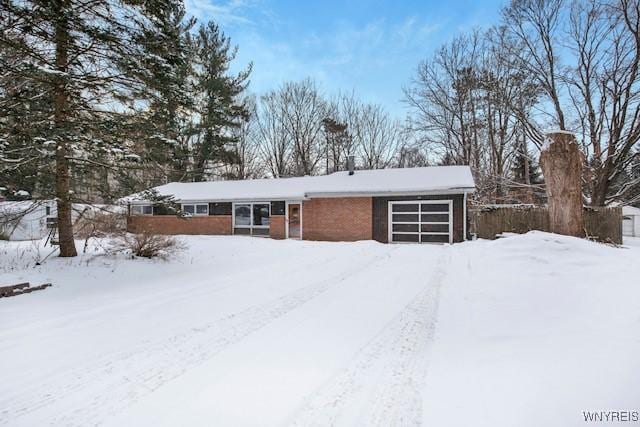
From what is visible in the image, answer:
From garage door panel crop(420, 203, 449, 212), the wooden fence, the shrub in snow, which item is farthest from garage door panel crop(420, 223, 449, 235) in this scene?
the shrub in snow

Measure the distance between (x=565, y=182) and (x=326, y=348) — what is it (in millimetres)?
8900

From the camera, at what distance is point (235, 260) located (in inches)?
383

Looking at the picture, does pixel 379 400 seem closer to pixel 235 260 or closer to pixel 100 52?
pixel 235 260

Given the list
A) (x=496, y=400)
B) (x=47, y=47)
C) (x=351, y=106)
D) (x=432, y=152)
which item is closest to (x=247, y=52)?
(x=351, y=106)

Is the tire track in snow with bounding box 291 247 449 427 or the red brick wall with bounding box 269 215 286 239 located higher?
the red brick wall with bounding box 269 215 286 239

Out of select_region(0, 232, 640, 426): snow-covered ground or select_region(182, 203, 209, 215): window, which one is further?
select_region(182, 203, 209, 215): window

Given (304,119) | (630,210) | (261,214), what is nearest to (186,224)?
(261,214)

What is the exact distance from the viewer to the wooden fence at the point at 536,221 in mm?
12391

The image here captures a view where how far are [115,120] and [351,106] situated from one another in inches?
1035

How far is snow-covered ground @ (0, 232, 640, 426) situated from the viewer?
2.50 m

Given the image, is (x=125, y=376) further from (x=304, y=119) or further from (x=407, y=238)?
(x=304, y=119)

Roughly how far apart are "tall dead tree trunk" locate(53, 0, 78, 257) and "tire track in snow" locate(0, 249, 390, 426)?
505 centimetres

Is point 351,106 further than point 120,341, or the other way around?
point 351,106

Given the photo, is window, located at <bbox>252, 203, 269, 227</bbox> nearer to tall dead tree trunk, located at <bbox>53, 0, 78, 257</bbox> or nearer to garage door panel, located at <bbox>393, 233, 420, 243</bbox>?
garage door panel, located at <bbox>393, 233, 420, 243</bbox>
